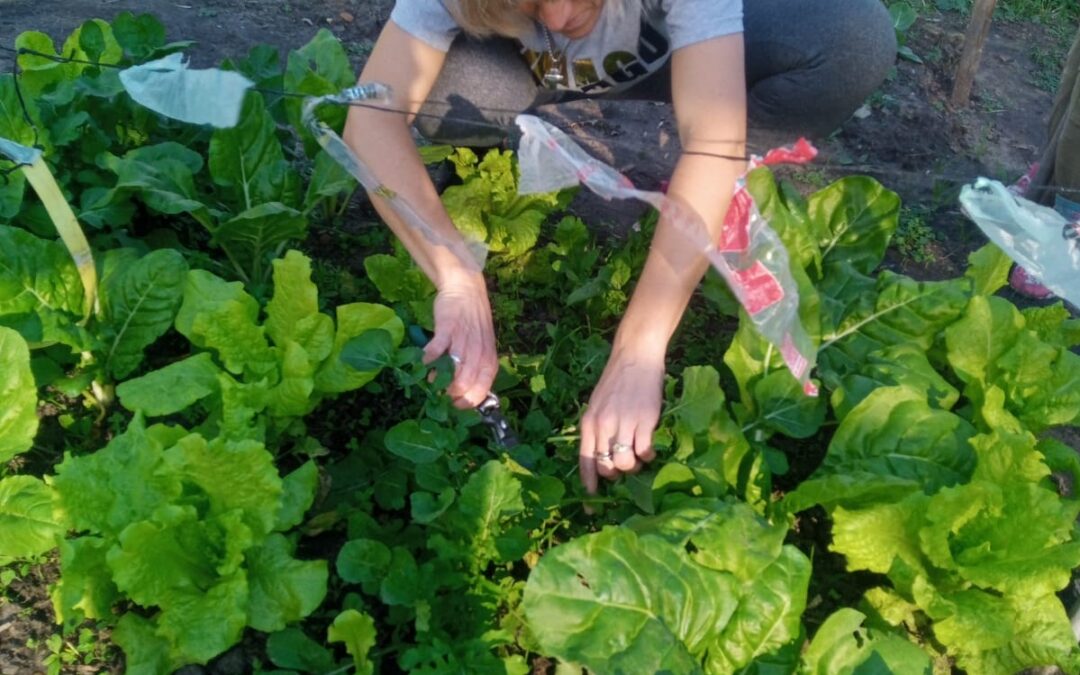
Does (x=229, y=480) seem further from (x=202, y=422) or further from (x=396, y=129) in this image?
(x=396, y=129)

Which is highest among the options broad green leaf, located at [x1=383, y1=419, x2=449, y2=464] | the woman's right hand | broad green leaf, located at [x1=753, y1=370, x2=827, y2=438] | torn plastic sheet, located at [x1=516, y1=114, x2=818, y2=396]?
torn plastic sheet, located at [x1=516, y1=114, x2=818, y2=396]

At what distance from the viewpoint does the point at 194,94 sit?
164cm

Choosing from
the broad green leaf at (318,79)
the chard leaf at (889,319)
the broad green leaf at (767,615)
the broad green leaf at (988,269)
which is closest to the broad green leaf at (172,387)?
the broad green leaf at (318,79)

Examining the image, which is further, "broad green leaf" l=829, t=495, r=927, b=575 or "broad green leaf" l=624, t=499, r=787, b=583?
"broad green leaf" l=829, t=495, r=927, b=575

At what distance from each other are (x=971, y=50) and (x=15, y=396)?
10.2ft

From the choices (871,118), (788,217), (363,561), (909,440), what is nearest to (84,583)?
(363,561)

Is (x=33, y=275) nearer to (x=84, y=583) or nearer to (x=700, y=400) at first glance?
(x=84, y=583)

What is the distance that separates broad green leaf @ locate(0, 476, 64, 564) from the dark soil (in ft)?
4.89

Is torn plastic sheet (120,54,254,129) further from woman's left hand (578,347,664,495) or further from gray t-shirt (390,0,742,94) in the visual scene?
woman's left hand (578,347,664,495)

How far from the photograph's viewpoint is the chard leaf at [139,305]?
179 centimetres

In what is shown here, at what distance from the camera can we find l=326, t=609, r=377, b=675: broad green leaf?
1.31 metres

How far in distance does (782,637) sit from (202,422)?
1120mm

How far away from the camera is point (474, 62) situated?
222 cm

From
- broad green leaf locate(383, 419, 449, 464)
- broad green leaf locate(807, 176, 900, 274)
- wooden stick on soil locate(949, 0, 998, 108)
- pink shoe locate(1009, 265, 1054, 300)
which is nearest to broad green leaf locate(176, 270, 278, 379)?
broad green leaf locate(383, 419, 449, 464)
